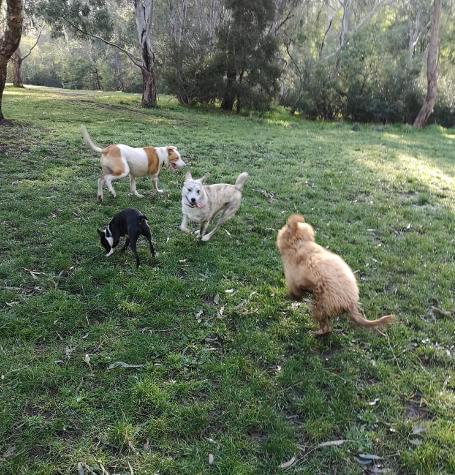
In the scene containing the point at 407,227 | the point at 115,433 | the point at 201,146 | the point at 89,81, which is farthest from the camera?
the point at 89,81

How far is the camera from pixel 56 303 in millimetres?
4844

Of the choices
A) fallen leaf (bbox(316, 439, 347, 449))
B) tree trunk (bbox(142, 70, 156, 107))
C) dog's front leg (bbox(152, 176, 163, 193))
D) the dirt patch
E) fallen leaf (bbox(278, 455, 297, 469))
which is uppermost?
tree trunk (bbox(142, 70, 156, 107))

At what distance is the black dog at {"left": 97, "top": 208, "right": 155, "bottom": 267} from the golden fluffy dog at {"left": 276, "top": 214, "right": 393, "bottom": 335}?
77.0 inches

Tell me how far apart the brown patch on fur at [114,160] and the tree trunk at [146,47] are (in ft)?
57.6

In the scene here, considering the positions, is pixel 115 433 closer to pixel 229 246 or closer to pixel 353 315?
pixel 353 315

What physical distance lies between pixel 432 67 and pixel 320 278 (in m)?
23.9

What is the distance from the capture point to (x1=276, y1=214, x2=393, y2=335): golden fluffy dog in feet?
13.1

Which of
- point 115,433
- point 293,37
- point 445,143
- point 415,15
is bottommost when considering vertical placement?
point 115,433

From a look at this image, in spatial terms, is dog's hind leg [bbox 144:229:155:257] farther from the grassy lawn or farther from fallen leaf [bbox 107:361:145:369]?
fallen leaf [bbox 107:361:145:369]

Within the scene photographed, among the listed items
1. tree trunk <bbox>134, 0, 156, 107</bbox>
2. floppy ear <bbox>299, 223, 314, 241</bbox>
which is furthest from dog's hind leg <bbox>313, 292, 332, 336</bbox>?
tree trunk <bbox>134, 0, 156, 107</bbox>

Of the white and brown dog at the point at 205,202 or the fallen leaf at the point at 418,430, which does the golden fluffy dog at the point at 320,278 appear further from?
the white and brown dog at the point at 205,202

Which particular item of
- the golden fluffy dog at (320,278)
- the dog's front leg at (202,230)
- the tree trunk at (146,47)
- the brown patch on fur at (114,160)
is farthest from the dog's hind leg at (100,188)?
the tree trunk at (146,47)

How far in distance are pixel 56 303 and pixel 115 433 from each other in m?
2.02

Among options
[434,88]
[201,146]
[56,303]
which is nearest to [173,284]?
[56,303]
